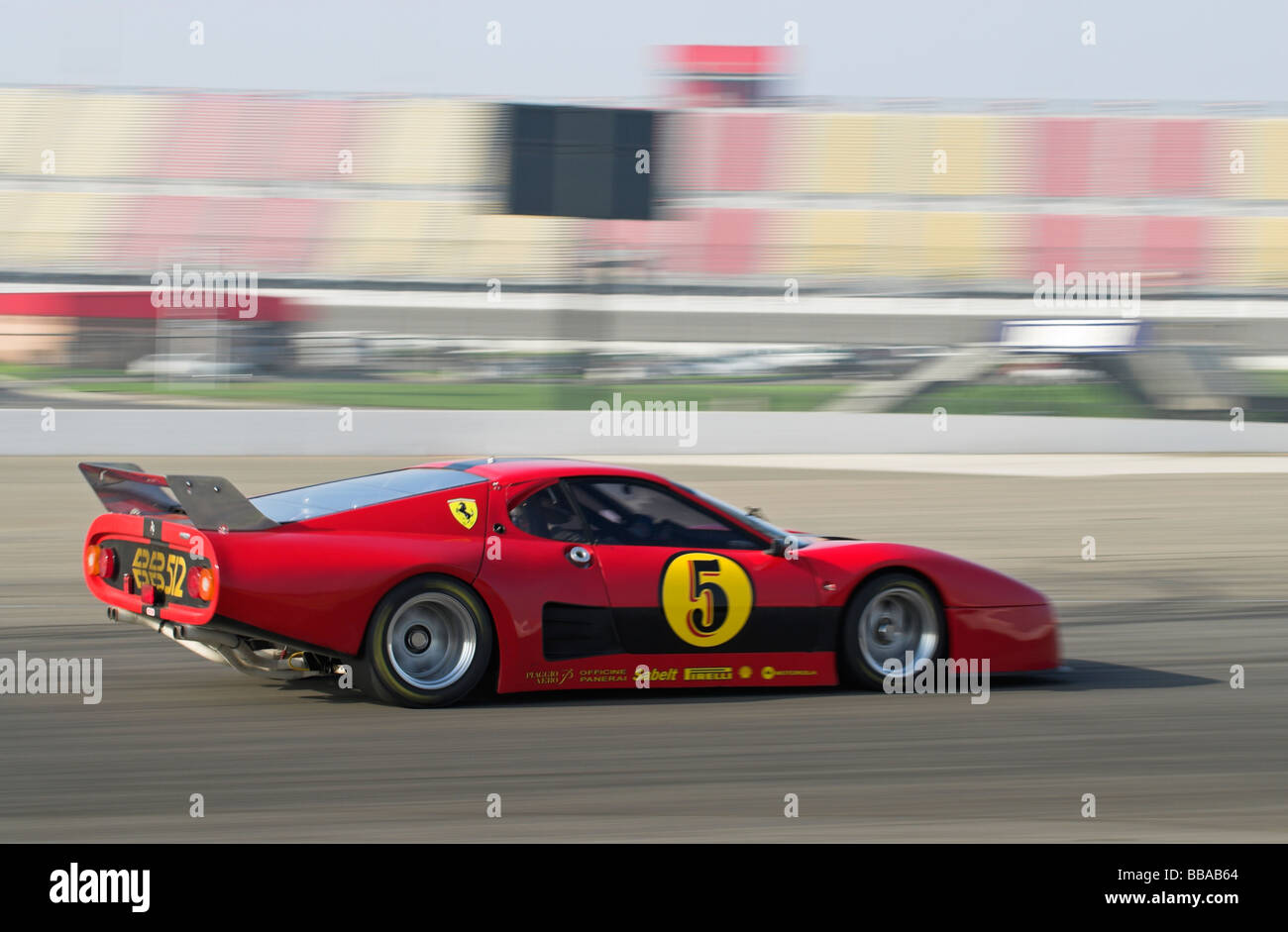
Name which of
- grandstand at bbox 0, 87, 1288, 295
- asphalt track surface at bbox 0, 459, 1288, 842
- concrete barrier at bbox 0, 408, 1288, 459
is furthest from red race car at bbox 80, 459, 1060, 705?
grandstand at bbox 0, 87, 1288, 295

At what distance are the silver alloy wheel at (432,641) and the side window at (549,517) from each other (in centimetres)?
45

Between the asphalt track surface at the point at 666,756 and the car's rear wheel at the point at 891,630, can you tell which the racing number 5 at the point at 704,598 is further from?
the car's rear wheel at the point at 891,630

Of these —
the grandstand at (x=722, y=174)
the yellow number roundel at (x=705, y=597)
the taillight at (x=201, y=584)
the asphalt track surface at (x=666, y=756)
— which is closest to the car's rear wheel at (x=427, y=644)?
the asphalt track surface at (x=666, y=756)

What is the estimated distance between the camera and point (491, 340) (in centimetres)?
2402

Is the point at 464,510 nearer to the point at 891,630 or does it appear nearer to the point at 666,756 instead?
the point at 666,756

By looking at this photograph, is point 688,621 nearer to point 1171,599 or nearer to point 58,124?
point 1171,599

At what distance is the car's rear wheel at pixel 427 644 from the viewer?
5695 mm

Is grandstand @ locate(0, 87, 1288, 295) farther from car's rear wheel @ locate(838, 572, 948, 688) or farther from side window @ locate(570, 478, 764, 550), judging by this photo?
side window @ locate(570, 478, 764, 550)

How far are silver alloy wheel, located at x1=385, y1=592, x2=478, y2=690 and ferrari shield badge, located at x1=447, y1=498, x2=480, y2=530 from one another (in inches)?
12.6

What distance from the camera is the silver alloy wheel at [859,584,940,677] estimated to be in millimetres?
6406

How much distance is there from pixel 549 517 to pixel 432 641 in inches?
26.6

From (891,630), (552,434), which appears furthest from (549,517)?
(552,434)

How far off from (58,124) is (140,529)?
4030 centimetres
